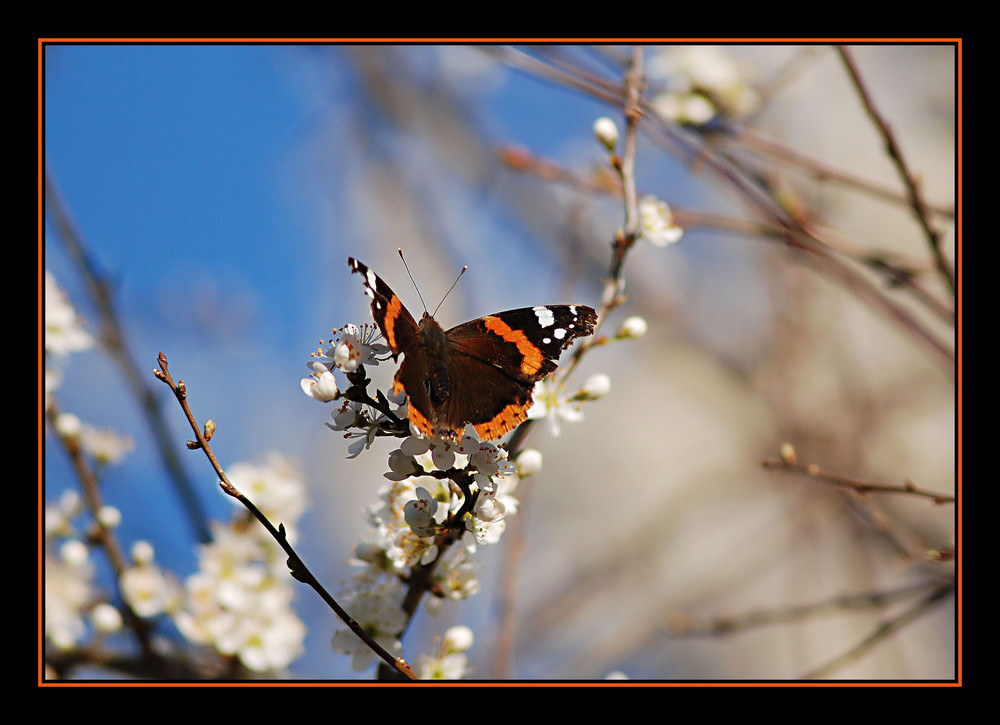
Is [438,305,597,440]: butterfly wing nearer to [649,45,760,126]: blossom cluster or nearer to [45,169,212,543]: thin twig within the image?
[45,169,212,543]: thin twig

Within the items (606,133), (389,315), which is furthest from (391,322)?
(606,133)

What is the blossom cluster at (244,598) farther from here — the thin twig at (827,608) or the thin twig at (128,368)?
the thin twig at (827,608)

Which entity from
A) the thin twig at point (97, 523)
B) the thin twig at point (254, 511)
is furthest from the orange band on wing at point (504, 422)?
the thin twig at point (97, 523)

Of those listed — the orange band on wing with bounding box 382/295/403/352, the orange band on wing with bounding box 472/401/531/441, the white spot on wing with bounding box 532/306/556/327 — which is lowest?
the orange band on wing with bounding box 472/401/531/441

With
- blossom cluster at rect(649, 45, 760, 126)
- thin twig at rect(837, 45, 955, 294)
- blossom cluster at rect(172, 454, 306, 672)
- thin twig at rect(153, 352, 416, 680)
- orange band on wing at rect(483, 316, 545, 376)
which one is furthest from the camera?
blossom cluster at rect(649, 45, 760, 126)

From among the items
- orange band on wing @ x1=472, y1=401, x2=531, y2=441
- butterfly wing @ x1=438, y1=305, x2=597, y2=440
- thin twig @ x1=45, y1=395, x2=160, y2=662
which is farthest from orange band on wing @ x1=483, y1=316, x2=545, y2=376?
thin twig @ x1=45, y1=395, x2=160, y2=662
